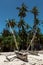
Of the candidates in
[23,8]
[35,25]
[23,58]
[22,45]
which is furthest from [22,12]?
[23,58]

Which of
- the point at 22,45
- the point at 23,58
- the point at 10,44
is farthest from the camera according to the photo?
the point at 22,45

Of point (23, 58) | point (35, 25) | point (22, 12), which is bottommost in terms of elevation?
point (23, 58)

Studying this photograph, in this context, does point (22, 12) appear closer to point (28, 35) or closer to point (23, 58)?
point (28, 35)

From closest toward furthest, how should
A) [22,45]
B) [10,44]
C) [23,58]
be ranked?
[23,58] → [10,44] → [22,45]

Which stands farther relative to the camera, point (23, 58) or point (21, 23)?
point (21, 23)

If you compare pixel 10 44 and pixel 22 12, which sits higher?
pixel 22 12

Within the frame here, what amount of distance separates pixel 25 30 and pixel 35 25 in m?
3.63

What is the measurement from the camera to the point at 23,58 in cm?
2189

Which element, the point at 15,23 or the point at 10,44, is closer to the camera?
the point at 10,44

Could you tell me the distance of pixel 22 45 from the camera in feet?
186

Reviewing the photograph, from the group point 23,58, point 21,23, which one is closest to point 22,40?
point 21,23

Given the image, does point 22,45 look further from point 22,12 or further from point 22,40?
point 22,12

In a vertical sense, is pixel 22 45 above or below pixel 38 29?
below

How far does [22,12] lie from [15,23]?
161 inches
